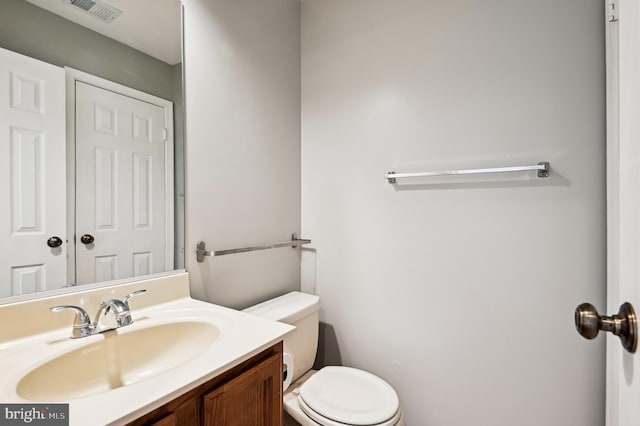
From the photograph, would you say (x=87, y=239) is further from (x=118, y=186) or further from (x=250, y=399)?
(x=250, y=399)

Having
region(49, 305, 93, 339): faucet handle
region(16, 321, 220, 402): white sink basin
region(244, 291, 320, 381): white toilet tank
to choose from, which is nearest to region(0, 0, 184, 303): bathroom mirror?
region(49, 305, 93, 339): faucet handle

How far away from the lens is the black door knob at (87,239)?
0.98 metres

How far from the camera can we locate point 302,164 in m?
1.81

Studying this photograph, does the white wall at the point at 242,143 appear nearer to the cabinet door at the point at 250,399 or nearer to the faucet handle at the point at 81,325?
the faucet handle at the point at 81,325

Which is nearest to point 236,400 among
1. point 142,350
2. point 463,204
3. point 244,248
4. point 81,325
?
point 142,350

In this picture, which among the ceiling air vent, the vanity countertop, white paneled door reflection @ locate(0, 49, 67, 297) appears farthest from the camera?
the ceiling air vent

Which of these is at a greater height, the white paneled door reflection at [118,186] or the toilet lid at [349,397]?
the white paneled door reflection at [118,186]

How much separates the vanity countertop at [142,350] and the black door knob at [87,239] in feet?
0.53

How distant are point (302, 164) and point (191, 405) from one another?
1358 mm

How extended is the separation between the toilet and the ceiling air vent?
1.23 metres

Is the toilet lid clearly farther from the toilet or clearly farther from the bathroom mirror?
the bathroom mirror

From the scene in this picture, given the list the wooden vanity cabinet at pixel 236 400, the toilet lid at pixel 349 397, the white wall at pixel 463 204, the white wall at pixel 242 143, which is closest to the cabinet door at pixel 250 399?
the wooden vanity cabinet at pixel 236 400

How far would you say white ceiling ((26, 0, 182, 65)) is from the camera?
3.27ft

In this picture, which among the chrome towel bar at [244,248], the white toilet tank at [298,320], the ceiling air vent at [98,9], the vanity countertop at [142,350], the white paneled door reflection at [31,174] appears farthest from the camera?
the white toilet tank at [298,320]
